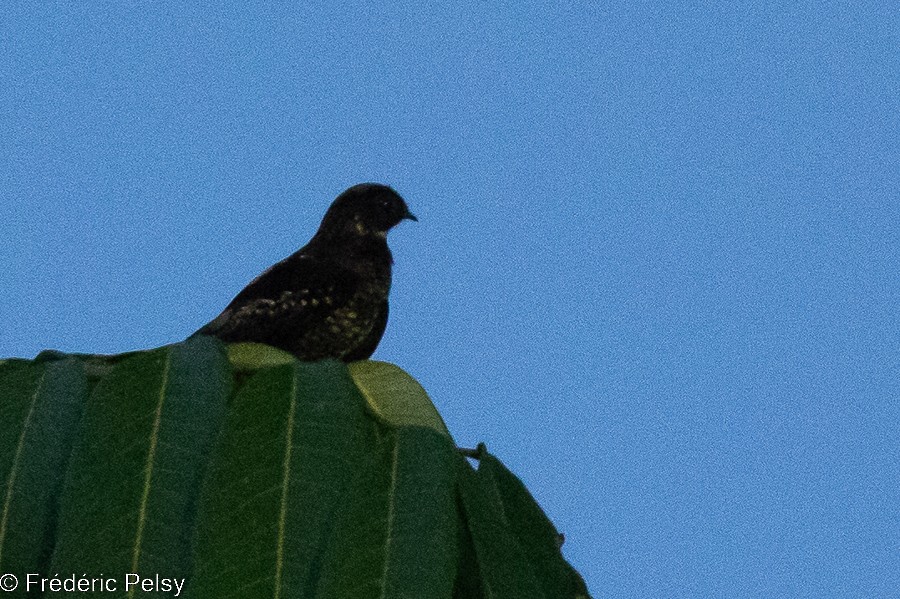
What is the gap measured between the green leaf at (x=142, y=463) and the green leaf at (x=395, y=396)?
0.85ft

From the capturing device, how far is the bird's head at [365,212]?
5824 millimetres

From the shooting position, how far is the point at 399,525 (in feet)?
7.22

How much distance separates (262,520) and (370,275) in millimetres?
3365

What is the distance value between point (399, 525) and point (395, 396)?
14.5 inches

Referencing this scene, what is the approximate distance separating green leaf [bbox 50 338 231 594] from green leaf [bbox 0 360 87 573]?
0.05 metres

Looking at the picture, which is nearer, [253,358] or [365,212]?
[253,358]

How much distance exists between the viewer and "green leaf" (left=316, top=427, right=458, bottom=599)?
209cm

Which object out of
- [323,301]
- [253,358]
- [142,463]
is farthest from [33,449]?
[323,301]

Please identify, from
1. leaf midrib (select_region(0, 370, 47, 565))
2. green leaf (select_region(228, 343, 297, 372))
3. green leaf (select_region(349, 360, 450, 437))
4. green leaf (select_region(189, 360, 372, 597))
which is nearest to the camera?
green leaf (select_region(189, 360, 372, 597))

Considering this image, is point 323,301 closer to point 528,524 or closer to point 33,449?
point 528,524

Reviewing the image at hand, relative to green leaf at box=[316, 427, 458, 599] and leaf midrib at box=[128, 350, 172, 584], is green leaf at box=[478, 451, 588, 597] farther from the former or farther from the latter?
leaf midrib at box=[128, 350, 172, 584]

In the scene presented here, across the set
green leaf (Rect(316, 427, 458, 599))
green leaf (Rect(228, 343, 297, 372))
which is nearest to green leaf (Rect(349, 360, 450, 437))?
green leaf (Rect(316, 427, 458, 599))

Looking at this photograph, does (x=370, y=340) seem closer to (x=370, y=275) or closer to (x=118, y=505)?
(x=370, y=275)

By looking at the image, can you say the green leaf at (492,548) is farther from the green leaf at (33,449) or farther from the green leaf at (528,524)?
the green leaf at (33,449)
